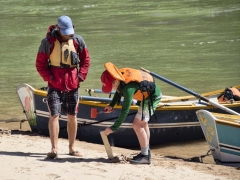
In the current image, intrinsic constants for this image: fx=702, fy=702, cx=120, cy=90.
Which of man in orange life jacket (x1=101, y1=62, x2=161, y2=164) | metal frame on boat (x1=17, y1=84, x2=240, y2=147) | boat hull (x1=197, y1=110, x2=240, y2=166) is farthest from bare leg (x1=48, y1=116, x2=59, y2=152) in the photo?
metal frame on boat (x1=17, y1=84, x2=240, y2=147)

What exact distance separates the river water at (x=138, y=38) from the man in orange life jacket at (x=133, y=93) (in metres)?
5.27

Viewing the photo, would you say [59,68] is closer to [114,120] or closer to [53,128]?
[53,128]

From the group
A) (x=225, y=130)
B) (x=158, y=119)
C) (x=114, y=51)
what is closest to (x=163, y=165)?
(x=225, y=130)

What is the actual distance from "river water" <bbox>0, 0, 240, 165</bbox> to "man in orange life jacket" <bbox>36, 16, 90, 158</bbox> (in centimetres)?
508

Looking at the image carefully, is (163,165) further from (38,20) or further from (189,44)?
(38,20)

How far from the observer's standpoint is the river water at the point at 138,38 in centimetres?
1658

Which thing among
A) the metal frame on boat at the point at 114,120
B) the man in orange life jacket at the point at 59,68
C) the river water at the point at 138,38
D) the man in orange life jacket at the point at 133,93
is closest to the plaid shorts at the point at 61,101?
the man in orange life jacket at the point at 59,68

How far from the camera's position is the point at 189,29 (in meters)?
24.0

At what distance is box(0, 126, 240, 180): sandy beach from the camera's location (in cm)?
725

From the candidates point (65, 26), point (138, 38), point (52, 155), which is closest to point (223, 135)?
point (52, 155)

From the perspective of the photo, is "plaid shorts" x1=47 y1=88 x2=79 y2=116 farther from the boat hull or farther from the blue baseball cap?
the boat hull

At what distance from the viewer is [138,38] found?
889 inches

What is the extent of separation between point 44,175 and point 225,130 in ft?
9.22

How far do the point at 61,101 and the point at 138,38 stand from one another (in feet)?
48.9
